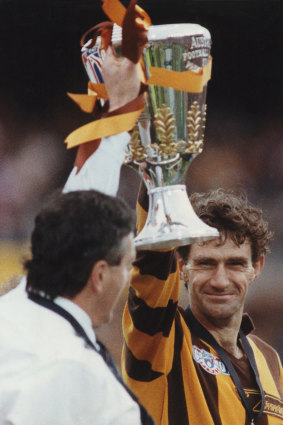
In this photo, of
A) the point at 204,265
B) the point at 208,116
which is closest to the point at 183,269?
the point at 204,265

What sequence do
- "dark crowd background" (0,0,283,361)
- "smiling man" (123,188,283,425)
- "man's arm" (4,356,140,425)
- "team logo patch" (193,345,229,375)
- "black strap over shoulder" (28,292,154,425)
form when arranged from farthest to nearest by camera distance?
"dark crowd background" (0,0,283,361) < "team logo patch" (193,345,229,375) < "smiling man" (123,188,283,425) < "black strap over shoulder" (28,292,154,425) < "man's arm" (4,356,140,425)

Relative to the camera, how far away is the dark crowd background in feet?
14.9

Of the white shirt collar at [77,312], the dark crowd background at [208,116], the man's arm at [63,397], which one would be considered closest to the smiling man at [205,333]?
the white shirt collar at [77,312]

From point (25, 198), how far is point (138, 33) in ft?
9.93

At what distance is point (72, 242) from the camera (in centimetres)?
145

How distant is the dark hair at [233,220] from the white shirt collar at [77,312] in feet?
3.21

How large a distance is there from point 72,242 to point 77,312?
14 cm

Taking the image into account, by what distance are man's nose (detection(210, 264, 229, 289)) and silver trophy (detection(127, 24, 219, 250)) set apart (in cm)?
55

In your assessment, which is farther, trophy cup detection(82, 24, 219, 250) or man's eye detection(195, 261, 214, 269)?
man's eye detection(195, 261, 214, 269)

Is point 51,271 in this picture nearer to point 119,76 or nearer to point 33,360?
point 33,360

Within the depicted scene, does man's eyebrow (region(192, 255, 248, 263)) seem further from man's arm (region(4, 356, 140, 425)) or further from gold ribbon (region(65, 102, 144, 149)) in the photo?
man's arm (region(4, 356, 140, 425))

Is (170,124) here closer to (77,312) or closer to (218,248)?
(77,312)

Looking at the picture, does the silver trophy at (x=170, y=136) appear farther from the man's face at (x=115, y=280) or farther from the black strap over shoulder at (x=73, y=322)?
the black strap over shoulder at (x=73, y=322)

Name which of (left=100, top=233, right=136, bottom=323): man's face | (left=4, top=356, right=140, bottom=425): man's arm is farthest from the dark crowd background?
(left=4, top=356, right=140, bottom=425): man's arm
